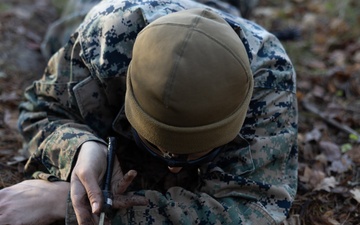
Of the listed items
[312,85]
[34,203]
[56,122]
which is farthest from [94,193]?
[312,85]

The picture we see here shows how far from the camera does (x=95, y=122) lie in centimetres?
238

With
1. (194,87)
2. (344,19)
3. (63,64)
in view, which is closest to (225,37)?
(194,87)

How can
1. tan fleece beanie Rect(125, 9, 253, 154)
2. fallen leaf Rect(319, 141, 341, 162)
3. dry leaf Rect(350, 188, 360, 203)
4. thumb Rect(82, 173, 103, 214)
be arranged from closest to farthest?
tan fleece beanie Rect(125, 9, 253, 154), thumb Rect(82, 173, 103, 214), dry leaf Rect(350, 188, 360, 203), fallen leaf Rect(319, 141, 341, 162)

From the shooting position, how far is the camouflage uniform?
2.01 metres

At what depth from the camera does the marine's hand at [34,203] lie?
202 centimetres

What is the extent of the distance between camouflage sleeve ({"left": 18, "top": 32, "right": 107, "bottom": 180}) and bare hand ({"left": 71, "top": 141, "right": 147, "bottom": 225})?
5.4 inches

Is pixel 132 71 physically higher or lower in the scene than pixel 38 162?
higher

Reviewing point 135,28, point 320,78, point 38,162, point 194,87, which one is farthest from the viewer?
point 320,78

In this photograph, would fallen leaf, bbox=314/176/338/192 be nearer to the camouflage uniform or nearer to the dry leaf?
the dry leaf

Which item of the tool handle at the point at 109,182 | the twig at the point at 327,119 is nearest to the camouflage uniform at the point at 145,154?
the tool handle at the point at 109,182

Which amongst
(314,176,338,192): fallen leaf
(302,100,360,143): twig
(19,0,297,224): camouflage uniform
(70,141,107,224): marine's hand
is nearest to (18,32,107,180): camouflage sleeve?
(19,0,297,224): camouflage uniform

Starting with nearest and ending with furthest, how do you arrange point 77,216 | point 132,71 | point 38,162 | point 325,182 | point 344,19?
point 132,71 → point 77,216 → point 38,162 → point 325,182 → point 344,19

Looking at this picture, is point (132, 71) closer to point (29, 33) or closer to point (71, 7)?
point (71, 7)

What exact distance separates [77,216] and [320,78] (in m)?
2.51
